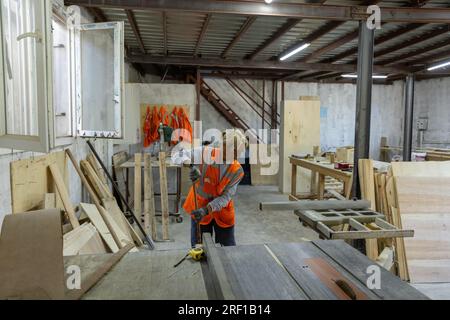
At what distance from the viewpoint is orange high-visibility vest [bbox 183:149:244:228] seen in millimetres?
2799

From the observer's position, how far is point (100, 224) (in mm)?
3379

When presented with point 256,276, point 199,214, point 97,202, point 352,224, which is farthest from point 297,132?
point 256,276

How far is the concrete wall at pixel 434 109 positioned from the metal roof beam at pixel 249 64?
2.82 metres

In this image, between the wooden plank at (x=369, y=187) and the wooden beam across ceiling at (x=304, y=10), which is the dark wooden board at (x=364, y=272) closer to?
the wooden plank at (x=369, y=187)

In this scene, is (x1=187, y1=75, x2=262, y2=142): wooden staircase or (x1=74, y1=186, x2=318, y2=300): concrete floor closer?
(x1=74, y1=186, x2=318, y2=300): concrete floor

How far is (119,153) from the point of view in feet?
18.8

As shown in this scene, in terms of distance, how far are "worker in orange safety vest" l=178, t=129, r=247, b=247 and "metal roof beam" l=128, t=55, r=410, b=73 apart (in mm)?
4502

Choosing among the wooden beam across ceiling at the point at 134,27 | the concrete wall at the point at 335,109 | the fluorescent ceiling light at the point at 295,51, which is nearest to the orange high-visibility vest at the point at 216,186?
the wooden beam across ceiling at the point at 134,27

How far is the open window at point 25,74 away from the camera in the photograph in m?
1.62

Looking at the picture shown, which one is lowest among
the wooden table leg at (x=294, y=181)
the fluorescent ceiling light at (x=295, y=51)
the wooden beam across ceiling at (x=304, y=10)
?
the wooden table leg at (x=294, y=181)

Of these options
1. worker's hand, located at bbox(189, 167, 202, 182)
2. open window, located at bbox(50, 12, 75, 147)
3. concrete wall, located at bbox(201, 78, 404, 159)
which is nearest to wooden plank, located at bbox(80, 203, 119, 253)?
open window, located at bbox(50, 12, 75, 147)

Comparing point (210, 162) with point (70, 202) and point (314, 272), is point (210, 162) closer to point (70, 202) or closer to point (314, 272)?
point (70, 202)

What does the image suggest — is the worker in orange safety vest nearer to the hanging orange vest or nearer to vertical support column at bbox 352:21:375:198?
vertical support column at bbox 352:21:375:198
